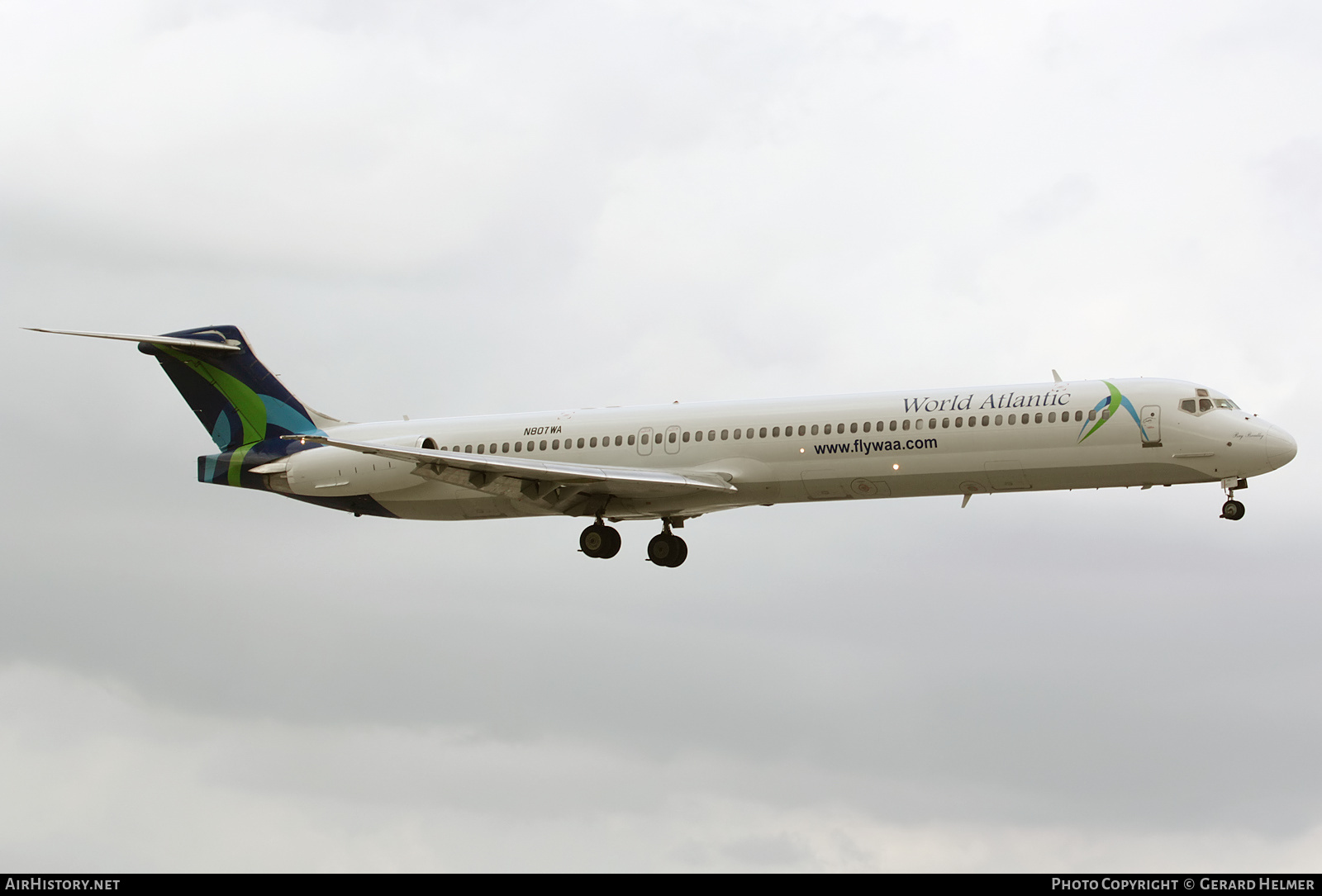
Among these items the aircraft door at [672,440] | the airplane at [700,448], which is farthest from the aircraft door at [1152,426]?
the aircraft door at [672,440]

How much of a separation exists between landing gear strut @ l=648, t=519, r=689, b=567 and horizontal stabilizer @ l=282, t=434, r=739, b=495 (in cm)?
419

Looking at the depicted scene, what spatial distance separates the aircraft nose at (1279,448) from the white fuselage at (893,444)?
38 millimetres

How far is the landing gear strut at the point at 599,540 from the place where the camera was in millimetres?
41250

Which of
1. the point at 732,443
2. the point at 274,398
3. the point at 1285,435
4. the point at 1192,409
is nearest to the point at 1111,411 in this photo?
the point at 1192,409

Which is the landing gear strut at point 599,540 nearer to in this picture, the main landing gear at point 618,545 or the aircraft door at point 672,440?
the main landing gear at point 618,545

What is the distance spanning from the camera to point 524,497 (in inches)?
1572

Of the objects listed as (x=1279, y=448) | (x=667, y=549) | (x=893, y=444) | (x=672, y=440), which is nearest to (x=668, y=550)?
(x=667, y=549)

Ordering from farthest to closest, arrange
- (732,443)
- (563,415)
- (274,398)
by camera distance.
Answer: (274,398)
(563,415)
(732,443)

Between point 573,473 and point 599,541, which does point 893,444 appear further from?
point 599,541

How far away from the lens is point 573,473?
38031mm

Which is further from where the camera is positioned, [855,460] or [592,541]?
[592,541]

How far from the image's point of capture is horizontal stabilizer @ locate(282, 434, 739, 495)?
37.5 metres

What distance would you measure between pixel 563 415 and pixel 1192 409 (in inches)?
626

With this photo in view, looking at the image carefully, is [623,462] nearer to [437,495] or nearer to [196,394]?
→ [437,495]
